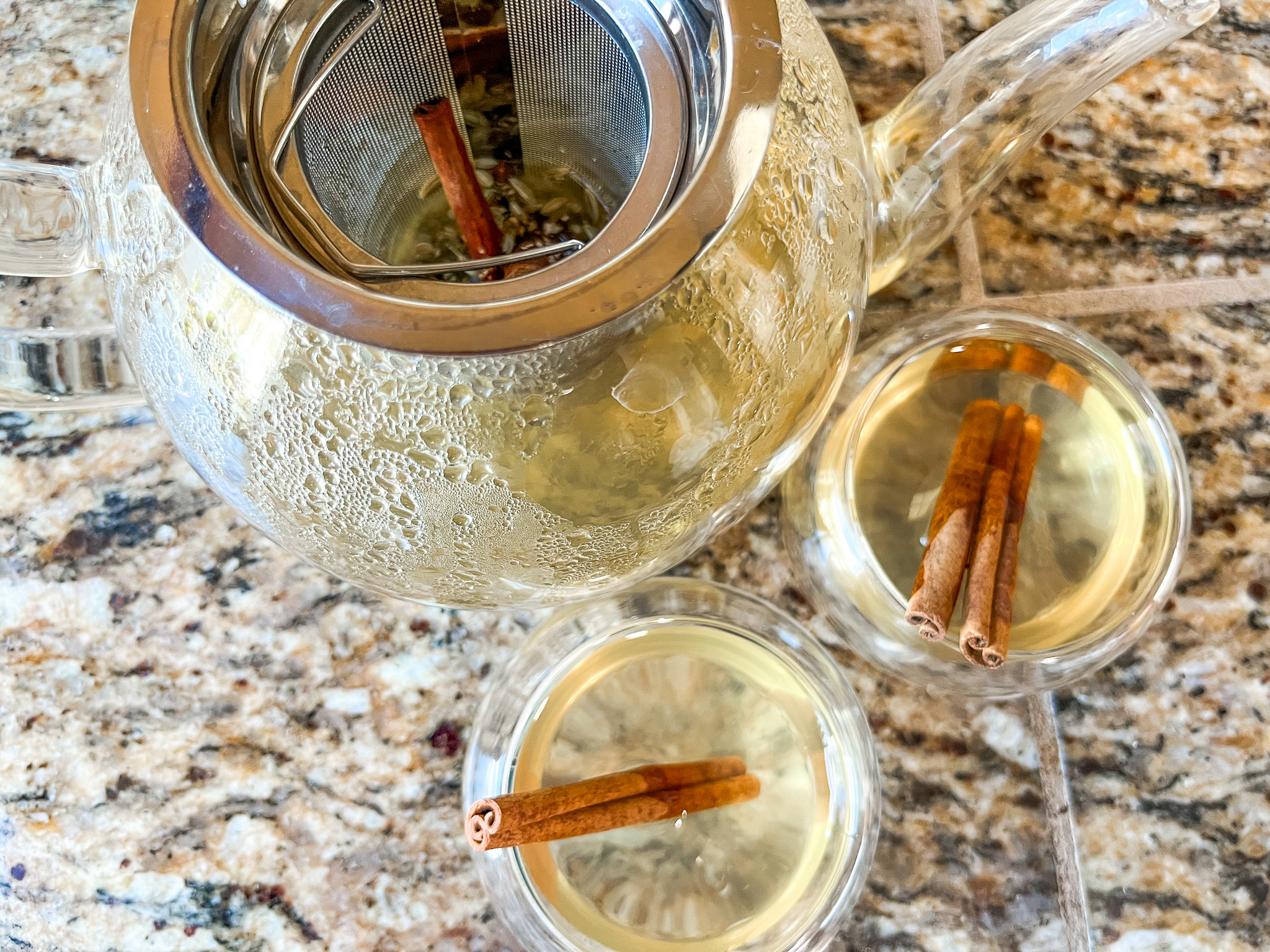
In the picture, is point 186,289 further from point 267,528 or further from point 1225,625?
point 1225,625

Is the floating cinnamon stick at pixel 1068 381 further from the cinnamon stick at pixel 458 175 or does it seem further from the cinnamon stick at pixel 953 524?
the cinnamon stick at pixel 458 175

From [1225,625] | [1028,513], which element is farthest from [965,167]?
[1225,625]

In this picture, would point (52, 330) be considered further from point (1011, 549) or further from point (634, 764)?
point (1011, 549)

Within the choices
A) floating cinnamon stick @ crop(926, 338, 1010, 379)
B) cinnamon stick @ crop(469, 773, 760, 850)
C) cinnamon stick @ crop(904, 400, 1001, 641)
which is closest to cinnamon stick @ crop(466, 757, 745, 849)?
cinnamon stick @ crop(469, 773, 760, 850)

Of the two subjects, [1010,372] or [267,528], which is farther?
[1010,372]

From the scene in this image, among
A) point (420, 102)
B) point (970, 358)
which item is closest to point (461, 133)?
point (420, 102)

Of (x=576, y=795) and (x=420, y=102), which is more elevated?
(x=420, y=102)

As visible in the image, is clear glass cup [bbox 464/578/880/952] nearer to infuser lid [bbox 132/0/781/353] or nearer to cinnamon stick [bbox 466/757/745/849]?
cinnamon stick [bbox 466/757/745/849]
